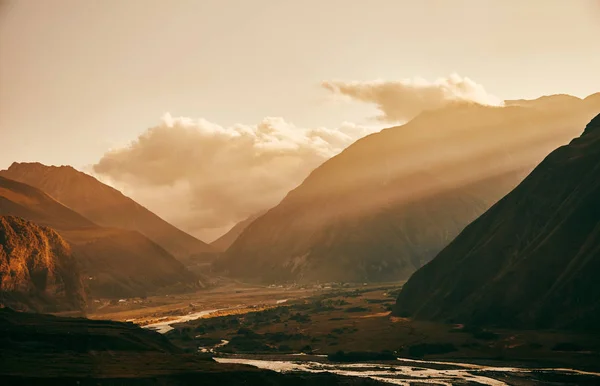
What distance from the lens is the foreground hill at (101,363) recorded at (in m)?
135

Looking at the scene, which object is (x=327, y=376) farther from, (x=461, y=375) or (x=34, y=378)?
(x=34, y=378)

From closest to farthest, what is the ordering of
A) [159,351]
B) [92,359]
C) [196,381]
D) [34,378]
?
[34,378], [196,381], [92,359], [159,351]

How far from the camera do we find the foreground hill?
135375mm

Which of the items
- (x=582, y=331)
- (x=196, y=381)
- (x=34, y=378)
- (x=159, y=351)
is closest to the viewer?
(x=34, y=378)

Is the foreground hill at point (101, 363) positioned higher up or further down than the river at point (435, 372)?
higher up

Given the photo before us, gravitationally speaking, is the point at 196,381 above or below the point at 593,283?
below

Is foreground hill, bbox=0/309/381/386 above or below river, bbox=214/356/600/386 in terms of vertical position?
above

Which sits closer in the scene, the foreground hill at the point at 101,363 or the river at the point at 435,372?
the foreground hill at the point at 101,363

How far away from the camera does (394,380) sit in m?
162

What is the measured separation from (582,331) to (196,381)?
10887cm

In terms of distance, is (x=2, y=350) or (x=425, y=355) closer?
(x=2, y=350)

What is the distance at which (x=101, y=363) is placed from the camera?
15288 centimetres

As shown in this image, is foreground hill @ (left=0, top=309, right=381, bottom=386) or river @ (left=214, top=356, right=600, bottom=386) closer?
foreground hill @ (left=0, top=309, right=381, bottom=386)

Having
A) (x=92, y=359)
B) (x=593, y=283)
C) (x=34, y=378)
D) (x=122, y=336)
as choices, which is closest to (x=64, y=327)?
(x=122, y=336)
